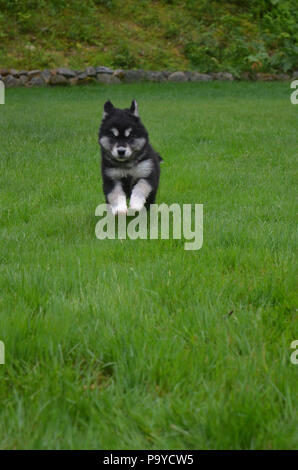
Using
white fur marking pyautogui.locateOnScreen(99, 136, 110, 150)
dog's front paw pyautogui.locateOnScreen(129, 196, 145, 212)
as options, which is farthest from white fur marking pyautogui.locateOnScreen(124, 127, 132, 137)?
dog's front paw pyautogui.locateOnScreen(129, 196, 145, 212)

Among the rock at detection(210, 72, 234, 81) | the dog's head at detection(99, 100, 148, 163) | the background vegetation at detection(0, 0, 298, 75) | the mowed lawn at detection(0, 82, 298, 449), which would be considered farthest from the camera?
the background vegetation at detection(0, 0, 298, 75)

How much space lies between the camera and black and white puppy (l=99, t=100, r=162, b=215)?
4.17 metres

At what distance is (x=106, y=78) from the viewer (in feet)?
58.8

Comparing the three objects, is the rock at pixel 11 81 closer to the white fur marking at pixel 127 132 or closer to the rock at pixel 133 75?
the rock at pixel 133 75

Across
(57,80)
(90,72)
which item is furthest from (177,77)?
(57,80)

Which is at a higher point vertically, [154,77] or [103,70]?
[103,70]

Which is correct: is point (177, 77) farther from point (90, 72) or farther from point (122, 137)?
point (122, 137)

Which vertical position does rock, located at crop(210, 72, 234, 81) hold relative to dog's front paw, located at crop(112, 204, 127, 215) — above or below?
above

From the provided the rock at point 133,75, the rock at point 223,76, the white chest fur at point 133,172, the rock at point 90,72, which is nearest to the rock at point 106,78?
the rock at point 90,72

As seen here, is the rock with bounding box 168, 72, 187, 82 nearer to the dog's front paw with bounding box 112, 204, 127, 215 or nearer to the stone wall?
the stone wall

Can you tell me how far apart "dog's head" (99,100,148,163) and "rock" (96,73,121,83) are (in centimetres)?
1420

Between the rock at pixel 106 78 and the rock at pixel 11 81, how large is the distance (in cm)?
276

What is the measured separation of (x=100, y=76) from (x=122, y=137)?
47.9ft
